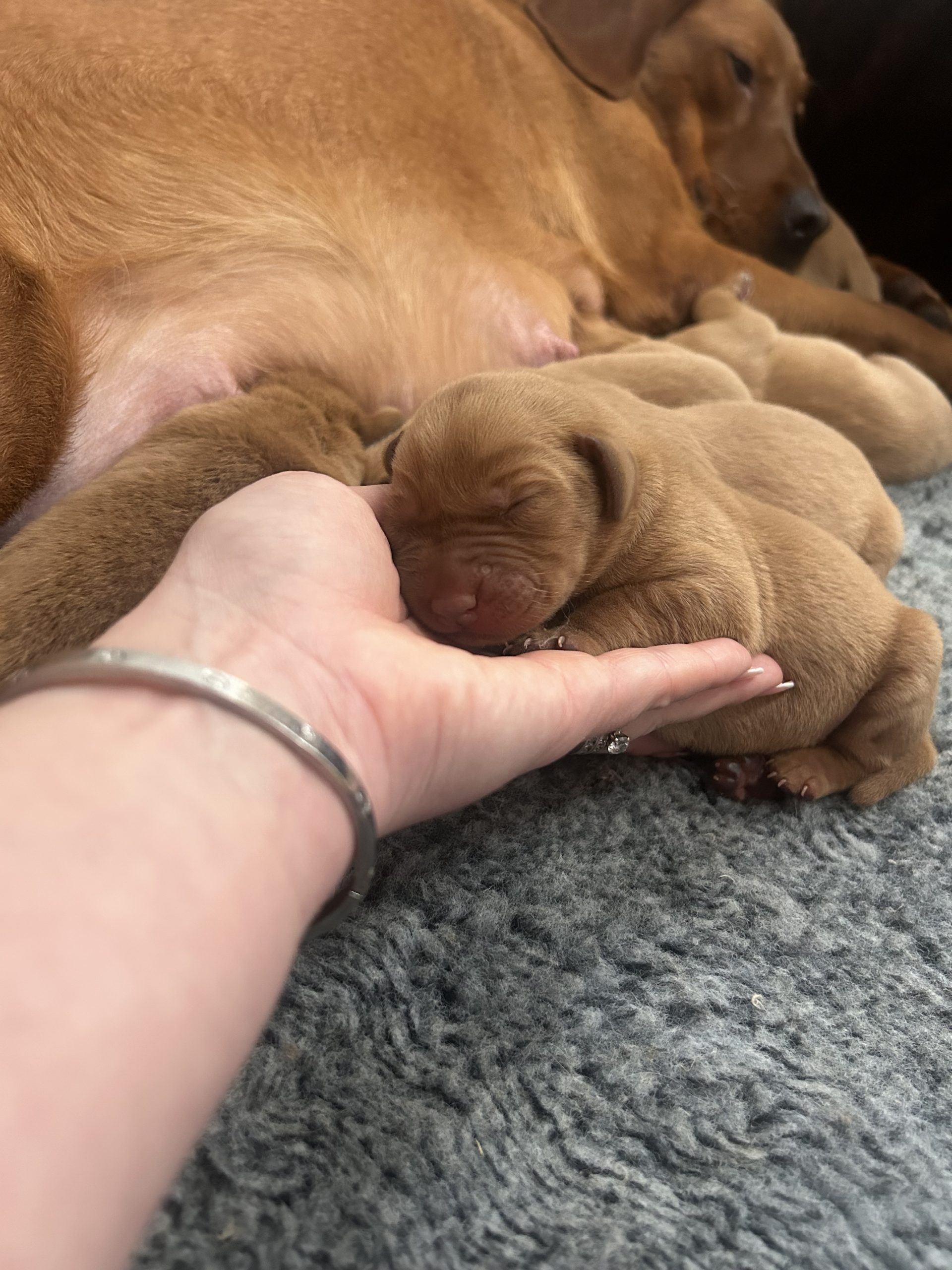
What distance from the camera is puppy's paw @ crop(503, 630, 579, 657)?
1327 millimetres

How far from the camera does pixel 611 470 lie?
1317 mm

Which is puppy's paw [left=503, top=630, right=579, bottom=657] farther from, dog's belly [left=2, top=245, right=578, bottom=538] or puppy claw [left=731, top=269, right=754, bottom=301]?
puppy claw [left=731, top=269, right=754, bottom=301]

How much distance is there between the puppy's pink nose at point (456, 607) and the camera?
1.27m

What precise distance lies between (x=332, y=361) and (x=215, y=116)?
0.51m

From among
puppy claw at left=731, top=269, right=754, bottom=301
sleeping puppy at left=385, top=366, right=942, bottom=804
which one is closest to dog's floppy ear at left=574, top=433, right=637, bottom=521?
sleeping puppy at left=385, top=366, right=942, bottom=804

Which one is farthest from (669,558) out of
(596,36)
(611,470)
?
(596,36)

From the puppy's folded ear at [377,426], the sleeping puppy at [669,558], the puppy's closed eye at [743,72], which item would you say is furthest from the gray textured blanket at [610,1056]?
the puppy's closed eye at [743,72]

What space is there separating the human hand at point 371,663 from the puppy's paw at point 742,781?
238mm

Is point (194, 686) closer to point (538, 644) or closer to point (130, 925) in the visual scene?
point (130, 925)

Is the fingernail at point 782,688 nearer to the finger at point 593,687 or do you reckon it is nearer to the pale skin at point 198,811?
the finger at point 593,687

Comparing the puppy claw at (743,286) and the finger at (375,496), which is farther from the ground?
the finger at (375,496)

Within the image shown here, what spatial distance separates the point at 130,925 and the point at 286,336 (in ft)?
4.75

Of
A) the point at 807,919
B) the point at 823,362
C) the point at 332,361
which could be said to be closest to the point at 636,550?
the point at 807,919

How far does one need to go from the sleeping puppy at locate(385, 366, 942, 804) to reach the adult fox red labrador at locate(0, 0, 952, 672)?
0.40 metres
